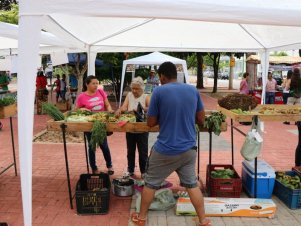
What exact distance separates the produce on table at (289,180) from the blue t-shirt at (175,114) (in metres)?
1.96

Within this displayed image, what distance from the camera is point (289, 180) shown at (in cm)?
491

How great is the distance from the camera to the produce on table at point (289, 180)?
15.6 ft

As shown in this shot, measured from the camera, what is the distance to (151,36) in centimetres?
724

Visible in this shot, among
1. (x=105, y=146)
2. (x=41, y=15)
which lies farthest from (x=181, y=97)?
(x=105, y=146)

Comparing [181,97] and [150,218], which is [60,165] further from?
[181,97]

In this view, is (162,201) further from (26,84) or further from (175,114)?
(26,84)

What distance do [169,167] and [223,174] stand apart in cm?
160

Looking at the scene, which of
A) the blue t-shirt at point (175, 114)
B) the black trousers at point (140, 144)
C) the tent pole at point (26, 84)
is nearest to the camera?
the tent pole at point (26, 84)

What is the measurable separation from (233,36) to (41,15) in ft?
16.2

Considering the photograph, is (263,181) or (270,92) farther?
(270,92)

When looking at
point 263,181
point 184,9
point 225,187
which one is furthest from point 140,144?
point 184,9

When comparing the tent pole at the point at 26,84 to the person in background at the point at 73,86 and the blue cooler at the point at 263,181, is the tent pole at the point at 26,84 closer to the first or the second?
the blue cooler at the point at 263,181

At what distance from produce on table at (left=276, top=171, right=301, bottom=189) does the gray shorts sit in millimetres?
1738

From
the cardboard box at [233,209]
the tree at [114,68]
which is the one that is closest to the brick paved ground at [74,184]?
the cardboard box at [233,209]
